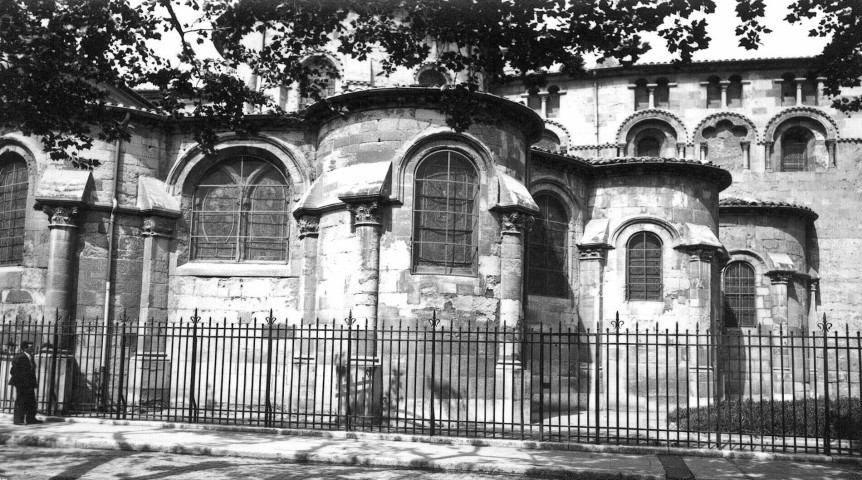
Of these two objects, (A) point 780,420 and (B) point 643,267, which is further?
(B) point 643,267

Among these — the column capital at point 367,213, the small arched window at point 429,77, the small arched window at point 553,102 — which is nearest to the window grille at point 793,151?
the small arched window at point 553,102

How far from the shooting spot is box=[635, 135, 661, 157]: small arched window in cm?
3094

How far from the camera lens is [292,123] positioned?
1833cm

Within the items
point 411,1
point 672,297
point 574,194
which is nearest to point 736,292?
point 672,297

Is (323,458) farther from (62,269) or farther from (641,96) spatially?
(641,96)

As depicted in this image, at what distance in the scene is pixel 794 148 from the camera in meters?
30.2

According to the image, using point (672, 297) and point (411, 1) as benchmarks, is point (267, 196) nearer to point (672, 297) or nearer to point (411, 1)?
point (411, 1)

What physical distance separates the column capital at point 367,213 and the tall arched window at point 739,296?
13999 millimetres

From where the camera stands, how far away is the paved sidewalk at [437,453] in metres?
10.5

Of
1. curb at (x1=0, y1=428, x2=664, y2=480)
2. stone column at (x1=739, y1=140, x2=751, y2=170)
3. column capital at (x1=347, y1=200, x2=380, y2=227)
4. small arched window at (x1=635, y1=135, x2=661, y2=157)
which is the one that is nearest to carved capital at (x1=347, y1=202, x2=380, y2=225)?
column capital at (x1=347, y1=200, x2=380, y2=227)

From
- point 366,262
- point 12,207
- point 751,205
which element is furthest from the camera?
point 751,205

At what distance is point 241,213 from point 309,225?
242 centimetres

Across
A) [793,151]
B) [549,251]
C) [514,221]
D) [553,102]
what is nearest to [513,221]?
[514,221]

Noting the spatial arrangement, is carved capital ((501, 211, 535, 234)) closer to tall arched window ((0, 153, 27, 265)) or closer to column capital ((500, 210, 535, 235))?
column capital ((500, 210, 535, 235))
